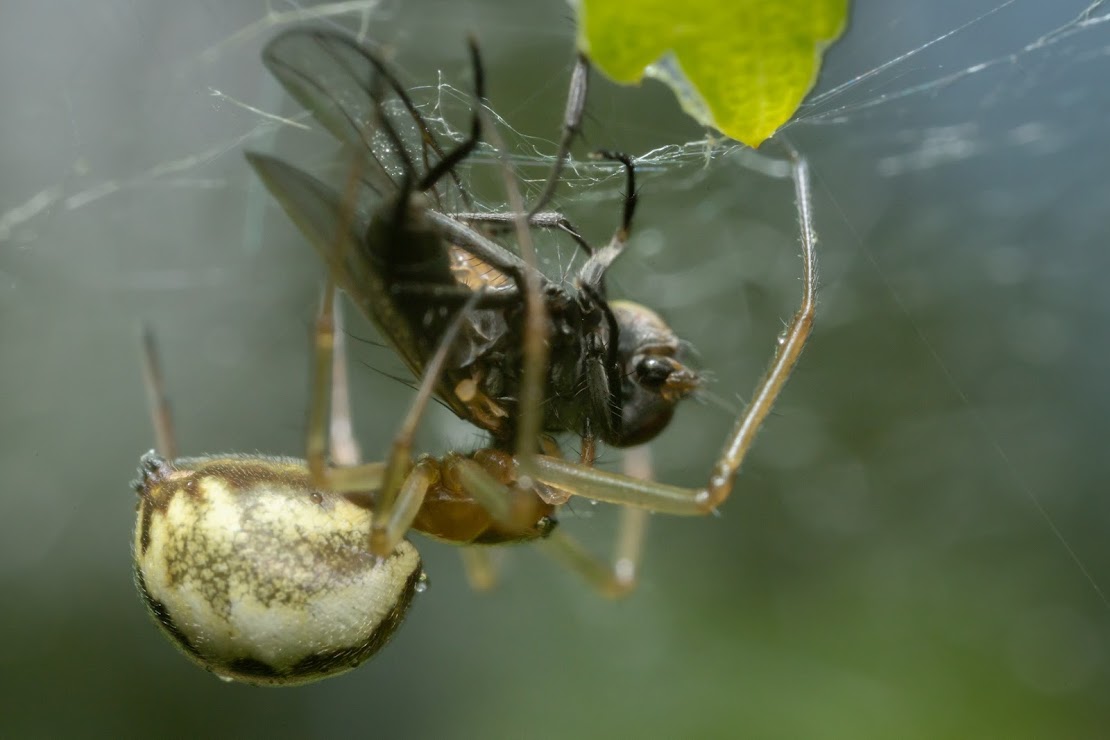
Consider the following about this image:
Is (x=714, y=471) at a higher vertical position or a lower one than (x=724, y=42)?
lower

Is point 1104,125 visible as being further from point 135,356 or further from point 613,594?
point 135,356

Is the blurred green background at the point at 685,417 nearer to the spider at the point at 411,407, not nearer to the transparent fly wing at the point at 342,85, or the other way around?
the spider at the point at 411,407

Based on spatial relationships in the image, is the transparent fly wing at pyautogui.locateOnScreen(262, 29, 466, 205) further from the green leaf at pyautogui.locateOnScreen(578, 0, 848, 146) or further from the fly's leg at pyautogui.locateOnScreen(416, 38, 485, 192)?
the green leaf at pyautogui.locateOnScreen(578, 0, 848, 146)

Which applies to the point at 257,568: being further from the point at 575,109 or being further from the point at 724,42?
the point at 724,42

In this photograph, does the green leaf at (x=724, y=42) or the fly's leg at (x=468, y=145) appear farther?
the fly's leg at (x=468, y=145)

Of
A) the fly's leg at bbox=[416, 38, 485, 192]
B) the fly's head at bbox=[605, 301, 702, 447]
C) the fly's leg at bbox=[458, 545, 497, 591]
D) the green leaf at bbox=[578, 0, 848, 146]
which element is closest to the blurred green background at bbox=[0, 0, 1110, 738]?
the fly's leg at bbox=[458, 545, 497, 591]

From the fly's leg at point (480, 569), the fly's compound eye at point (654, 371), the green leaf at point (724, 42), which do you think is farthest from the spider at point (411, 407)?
the fly's leg at point (480, 569)

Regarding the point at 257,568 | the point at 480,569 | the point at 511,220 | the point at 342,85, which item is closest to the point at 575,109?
the point at 511,220
